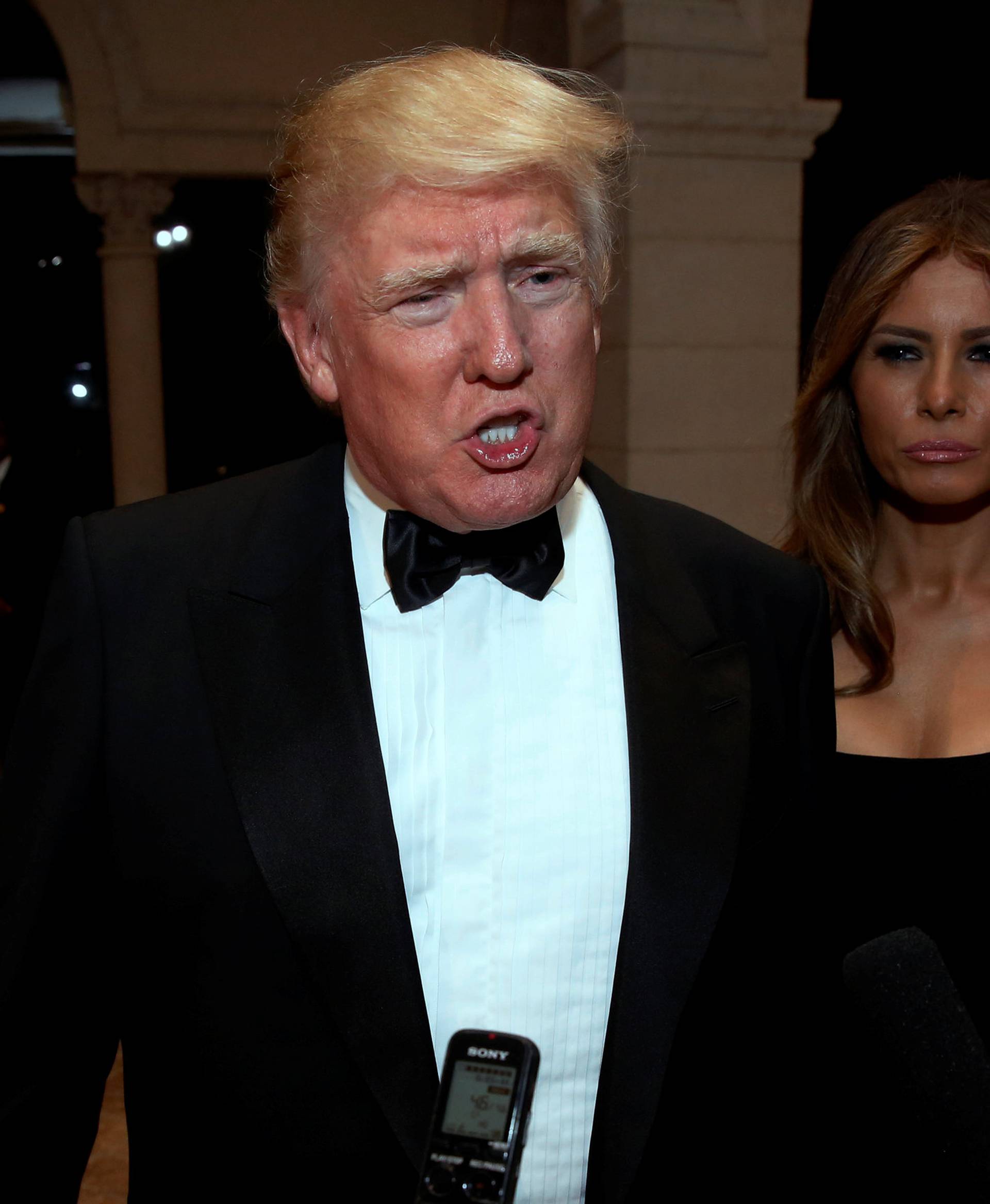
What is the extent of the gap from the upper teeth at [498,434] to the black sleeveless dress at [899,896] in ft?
2.64

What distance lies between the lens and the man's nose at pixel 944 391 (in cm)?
195

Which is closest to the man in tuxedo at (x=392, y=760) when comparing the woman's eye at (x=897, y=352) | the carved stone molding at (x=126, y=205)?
the woman's eye at (x=897, y=352)

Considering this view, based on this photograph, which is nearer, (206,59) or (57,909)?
(57,909)

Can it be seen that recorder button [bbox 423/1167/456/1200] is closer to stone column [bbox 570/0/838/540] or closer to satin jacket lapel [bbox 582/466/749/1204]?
satin jacket lapel [bbox 582/466/749/1204]

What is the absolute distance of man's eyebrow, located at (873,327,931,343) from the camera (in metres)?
2.01

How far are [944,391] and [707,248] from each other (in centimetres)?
312

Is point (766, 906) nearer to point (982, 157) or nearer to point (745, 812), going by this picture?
point (745, 812)

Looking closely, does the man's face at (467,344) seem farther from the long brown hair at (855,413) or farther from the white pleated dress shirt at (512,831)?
the long brown hair at (855,413)

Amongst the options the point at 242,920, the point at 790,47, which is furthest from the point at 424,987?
the point at 790,47

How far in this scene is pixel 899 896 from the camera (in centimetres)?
191

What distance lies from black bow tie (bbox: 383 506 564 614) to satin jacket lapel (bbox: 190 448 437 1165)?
0.08 meters

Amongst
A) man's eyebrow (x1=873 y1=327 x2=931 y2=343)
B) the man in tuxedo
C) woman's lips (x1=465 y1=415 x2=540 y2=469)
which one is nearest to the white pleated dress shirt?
the man in tuxedo

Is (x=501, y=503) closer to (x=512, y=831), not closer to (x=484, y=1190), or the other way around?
(x=512, y=831)

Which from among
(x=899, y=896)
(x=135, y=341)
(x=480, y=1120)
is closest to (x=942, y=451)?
(x=899, y=896)
